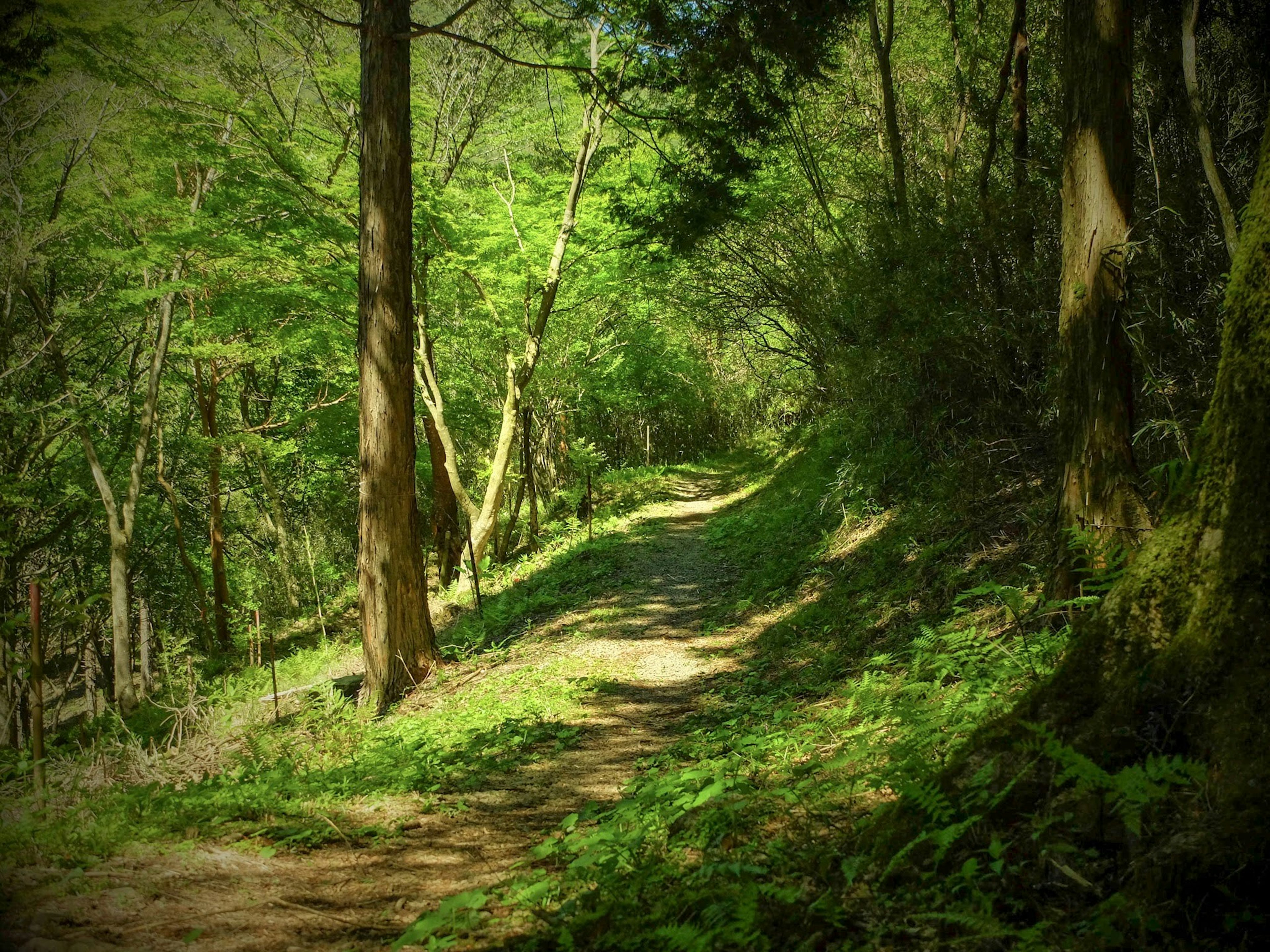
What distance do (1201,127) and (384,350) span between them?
244 inches

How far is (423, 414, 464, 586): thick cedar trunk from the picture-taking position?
49.4ft

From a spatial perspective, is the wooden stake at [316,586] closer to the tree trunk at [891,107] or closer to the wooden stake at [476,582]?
the wooden stake at [476,582]

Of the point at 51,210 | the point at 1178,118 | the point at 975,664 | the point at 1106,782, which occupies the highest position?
the point at 51,210

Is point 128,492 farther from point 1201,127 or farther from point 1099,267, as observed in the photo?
point 1201,127

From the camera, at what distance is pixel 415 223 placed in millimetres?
12320

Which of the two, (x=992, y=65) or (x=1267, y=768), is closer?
(x=1267, y=768)

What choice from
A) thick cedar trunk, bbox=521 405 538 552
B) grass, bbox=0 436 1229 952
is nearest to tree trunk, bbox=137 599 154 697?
grass, bbox=0 436 1229 952

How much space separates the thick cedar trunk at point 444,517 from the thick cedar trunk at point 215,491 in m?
5.43

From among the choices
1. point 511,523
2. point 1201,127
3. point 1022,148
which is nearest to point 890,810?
point 1201,127

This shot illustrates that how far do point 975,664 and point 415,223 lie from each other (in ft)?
38.1

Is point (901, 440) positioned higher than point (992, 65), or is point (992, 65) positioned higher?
point (992, 65)

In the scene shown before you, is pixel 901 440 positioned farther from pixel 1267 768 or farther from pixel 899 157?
pixel 1267 768

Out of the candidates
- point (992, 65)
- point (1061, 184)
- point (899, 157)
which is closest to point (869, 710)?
point (1061, 184)

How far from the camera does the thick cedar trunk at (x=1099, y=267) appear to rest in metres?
3.66
